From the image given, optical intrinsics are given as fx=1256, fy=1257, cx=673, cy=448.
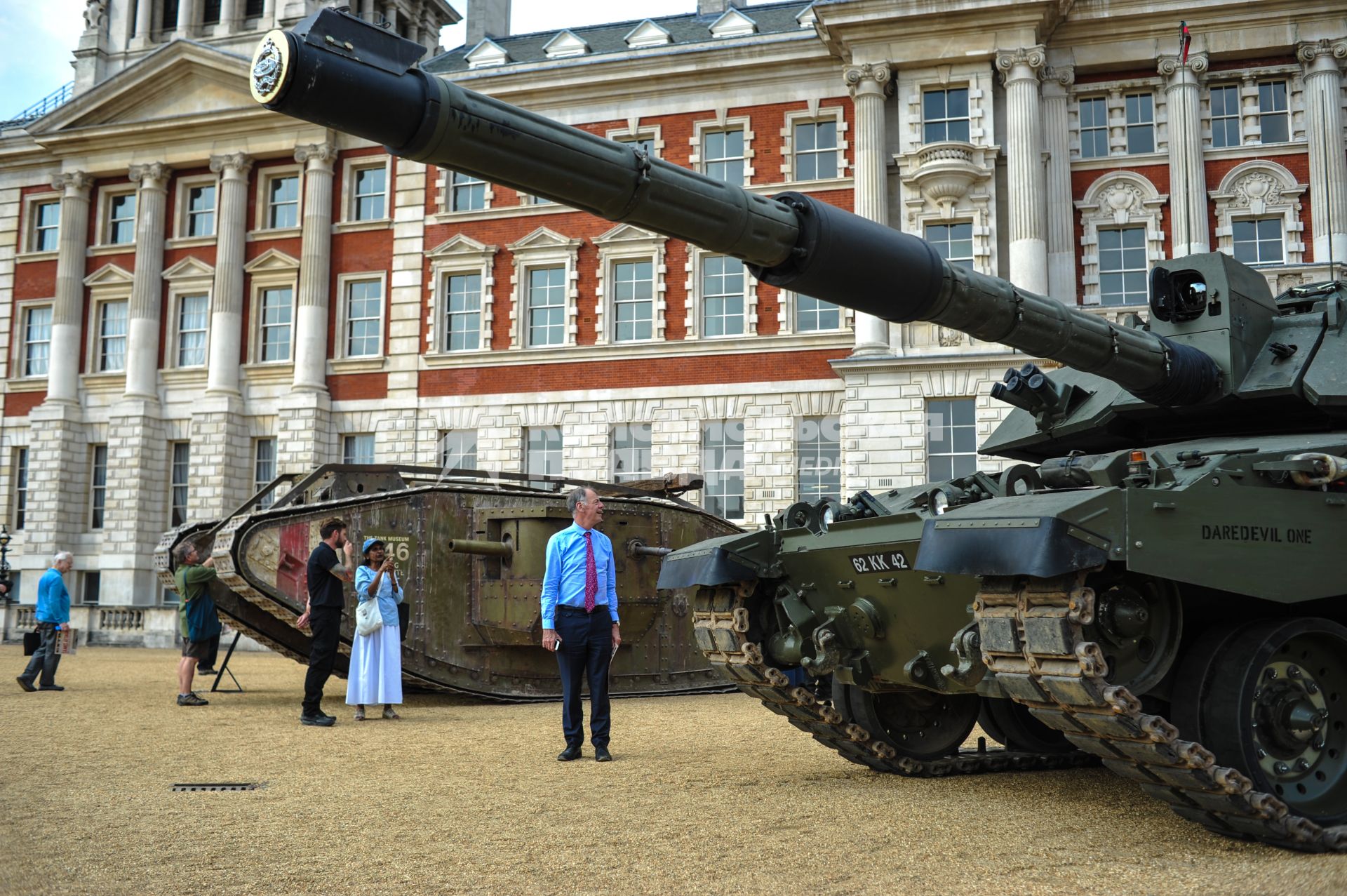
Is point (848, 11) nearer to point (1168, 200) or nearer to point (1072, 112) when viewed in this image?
point (1072, 112)

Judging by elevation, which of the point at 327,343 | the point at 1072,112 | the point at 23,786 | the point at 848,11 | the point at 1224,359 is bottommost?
the point at 23,786

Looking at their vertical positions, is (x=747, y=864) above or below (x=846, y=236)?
below

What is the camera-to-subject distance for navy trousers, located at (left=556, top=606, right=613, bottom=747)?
8.16 m

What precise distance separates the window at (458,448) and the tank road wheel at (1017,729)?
20.7m

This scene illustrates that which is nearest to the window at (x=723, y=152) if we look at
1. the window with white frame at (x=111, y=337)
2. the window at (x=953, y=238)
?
the window at (x=953, y=238)

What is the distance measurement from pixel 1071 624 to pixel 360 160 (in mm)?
27541

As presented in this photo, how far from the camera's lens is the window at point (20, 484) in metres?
32.2

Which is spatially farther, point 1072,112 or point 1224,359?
point 1072,112

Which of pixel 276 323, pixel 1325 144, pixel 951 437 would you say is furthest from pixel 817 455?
pixel 276 323

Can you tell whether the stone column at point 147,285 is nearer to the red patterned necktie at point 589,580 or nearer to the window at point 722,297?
the window at point 722,297

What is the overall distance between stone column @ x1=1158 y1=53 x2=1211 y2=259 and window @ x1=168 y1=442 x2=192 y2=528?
22.9 m

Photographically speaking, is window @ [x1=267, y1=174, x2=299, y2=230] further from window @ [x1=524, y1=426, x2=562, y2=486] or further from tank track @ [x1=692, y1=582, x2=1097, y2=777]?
tank track @ [x1=692, y1=582, x2=1097, y2=777]

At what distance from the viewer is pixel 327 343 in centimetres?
2986

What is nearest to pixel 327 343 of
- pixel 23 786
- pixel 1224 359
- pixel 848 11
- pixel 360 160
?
pixel 360 160
